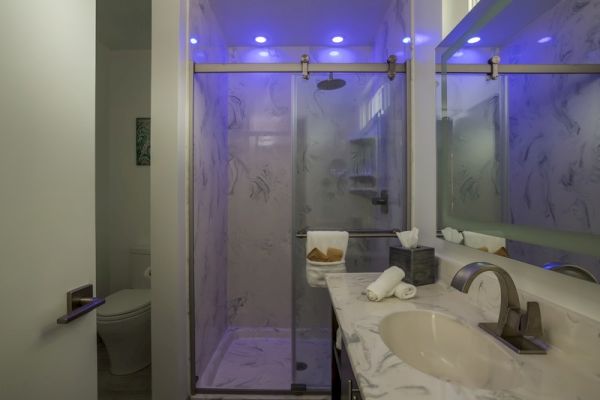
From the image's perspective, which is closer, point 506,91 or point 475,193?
point 506,91

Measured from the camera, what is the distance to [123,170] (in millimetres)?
2512

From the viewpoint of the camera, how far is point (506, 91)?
848mm

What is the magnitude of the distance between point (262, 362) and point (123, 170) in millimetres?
2085

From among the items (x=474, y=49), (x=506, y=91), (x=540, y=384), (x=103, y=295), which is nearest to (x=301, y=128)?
(x=474, y=49)

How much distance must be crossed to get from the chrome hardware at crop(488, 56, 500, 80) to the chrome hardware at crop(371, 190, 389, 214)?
846 millimetres

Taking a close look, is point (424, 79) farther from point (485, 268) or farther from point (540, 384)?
point (540, 384)

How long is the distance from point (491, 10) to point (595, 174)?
651mm

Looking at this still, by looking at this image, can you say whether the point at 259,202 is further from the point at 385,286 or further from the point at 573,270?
the point at 573,270

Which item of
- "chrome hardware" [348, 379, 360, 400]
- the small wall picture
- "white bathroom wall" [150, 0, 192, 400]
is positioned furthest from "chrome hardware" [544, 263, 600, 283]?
the small wall picture

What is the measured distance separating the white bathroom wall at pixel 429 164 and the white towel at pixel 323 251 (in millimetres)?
444

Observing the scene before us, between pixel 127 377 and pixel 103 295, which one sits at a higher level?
pixel 103 295

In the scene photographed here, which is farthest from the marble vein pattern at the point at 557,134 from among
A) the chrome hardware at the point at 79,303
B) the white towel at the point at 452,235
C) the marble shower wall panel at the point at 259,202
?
the marble shower wall panel at the point at 259,202

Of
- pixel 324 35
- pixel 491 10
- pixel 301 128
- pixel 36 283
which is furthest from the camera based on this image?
pixel 324 35

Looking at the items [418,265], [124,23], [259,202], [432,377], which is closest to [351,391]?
[432,377]
